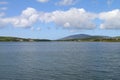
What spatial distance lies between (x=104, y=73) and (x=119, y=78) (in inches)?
259

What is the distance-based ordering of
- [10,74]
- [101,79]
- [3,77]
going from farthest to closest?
[10,74], [3,77], [101,79]

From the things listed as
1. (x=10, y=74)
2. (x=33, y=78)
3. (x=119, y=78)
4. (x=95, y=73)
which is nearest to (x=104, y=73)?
(x=95, y=73)

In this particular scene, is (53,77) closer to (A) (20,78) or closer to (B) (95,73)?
(A) (20,78)

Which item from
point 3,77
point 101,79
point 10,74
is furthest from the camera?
point 10,74

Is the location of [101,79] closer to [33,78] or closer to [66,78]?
[66,78]

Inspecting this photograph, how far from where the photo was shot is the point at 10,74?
183 ft

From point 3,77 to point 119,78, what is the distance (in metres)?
23.2

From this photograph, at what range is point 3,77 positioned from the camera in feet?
172

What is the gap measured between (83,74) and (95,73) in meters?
2.97

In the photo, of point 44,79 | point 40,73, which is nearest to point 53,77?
point 44,79

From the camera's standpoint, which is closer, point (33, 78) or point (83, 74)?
point (33, 78)

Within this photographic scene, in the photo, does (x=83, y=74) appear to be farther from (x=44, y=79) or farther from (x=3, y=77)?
(x=3, y=77)

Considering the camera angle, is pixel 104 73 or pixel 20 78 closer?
pixel 20 78

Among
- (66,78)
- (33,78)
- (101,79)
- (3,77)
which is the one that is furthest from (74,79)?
(3,77)
